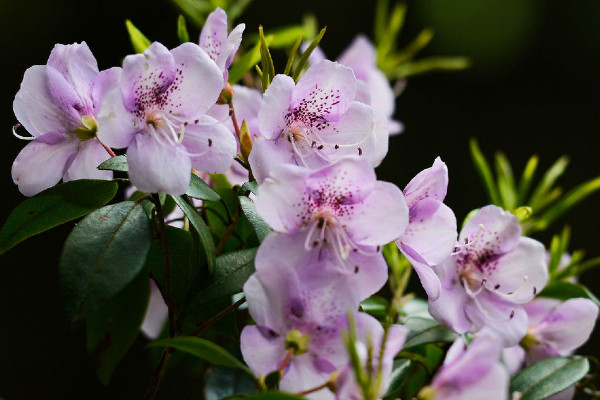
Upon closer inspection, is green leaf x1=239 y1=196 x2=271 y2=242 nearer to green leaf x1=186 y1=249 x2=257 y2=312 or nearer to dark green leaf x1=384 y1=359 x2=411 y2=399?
green leaf x1=186 y1=249 x2=257 y2=312

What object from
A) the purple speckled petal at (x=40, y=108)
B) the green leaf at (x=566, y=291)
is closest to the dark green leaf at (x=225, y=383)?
the purple speckled petal at (x=40, y=108)

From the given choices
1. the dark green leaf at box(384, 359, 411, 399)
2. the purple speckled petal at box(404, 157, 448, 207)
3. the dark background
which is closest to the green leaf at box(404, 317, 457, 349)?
the dark green leaf at box(384, 359, 411, 399)

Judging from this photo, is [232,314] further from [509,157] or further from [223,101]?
[509,157]

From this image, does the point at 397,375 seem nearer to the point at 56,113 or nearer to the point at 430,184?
the point at 430,184

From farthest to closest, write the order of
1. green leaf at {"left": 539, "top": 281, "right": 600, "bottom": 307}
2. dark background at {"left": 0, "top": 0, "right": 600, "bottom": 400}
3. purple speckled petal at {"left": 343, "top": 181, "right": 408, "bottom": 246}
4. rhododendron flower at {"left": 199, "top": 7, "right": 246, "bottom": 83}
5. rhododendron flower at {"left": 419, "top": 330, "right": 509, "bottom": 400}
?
dark background at {"left": 0, "top": 0, "right": 600, "bottom": 400}
green leaf at {"left": 539, "top": 281, "right": 600, "bottom": 307}
rhododendron flower at {"left": 199, "top": 7, "right": 246, "bottom": 83}
purple speckled petal at {"left": 343, "top": 181, "right": 408, "bottom": 246}
rhododendron flower at {"left": 419, "top": 330, "right": 509, "bottom": 400}

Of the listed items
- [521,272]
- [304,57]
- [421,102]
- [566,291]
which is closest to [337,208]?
[304,57]

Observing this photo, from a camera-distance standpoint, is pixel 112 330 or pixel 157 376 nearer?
pixel 157 376

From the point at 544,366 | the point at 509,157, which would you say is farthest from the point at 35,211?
the point at 509,157
